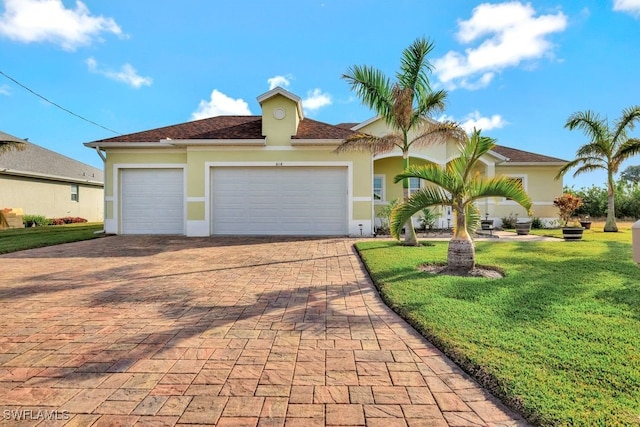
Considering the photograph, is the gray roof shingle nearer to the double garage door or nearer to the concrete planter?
the double garage door

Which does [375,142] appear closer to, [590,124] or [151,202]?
[151,202]

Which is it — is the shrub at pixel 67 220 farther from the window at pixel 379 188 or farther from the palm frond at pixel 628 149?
the palm frond at pixel 628 149

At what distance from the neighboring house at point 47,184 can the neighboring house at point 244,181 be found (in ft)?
33.5

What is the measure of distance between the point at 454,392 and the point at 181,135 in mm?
14620

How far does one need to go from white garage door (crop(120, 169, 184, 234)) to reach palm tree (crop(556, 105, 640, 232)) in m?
18.7

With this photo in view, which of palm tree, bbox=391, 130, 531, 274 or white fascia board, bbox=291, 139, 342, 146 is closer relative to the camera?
palm tree, bbox=391, 130, 531, 274

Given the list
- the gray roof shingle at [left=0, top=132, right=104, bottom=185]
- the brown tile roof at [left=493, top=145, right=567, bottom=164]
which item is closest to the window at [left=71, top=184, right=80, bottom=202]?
the gray roof shingle at [left=0, top=132, right=104, bottom=185]

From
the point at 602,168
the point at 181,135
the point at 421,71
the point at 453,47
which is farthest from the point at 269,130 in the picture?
the point at 602,168

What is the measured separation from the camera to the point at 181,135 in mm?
14508

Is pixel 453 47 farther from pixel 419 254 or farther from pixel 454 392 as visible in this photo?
pixel 454 392

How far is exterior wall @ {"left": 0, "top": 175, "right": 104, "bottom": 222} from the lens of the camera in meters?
19.8

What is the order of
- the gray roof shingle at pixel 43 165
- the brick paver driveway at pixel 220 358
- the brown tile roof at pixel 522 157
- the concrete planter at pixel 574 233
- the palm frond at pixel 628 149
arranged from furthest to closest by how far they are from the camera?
the gray roof shingle at pixel 43 165 < the brown tile roof at pixel 522 157 < the palm frond at pixel 628 149 < the concrete planter at pixel 574 233 < the brick paver driveway at pixel 220 358

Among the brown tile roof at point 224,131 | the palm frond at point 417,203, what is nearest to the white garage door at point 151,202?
the brown tile roof at point 224,131

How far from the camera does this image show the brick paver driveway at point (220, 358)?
2.38 m
